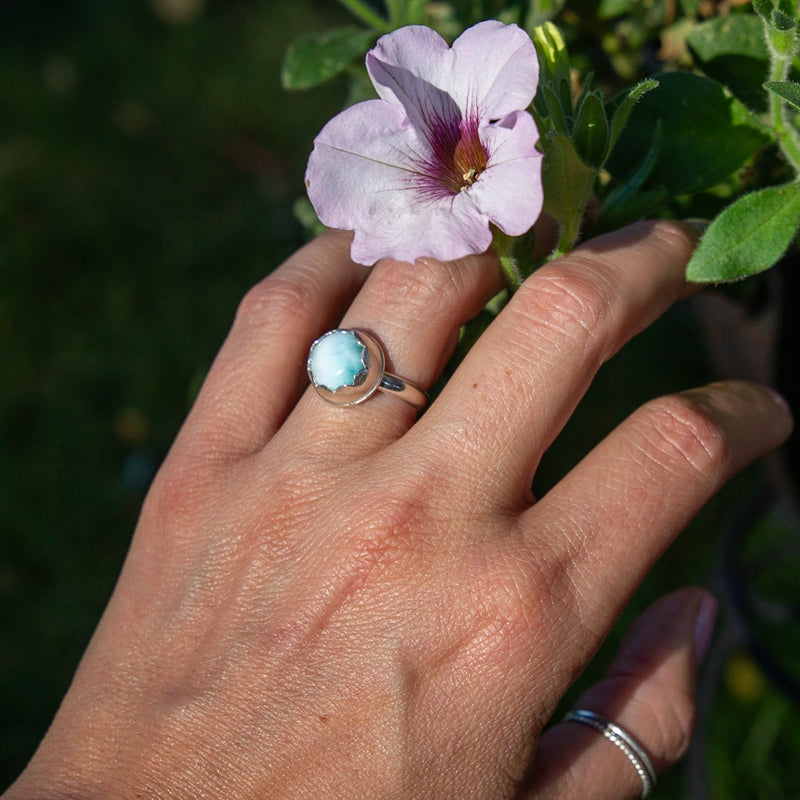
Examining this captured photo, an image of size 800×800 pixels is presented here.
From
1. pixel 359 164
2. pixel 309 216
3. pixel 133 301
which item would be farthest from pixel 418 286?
pixel 133 301

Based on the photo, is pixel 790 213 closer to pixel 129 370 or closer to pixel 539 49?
pixel 539 49

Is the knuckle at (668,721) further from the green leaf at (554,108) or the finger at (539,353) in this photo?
the green leaf at (554,108)

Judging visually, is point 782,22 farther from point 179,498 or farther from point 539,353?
point 179,498

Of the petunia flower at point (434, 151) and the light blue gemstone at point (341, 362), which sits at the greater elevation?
the petunia flower at point (434, 151)

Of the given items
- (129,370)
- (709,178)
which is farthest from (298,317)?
(129,370)

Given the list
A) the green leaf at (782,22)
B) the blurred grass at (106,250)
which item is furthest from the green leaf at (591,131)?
A: the blurred grass at (106,250)

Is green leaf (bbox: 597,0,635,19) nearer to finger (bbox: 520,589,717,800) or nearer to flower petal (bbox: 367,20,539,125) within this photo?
flower petal (bbox: 367,20,539,125)
